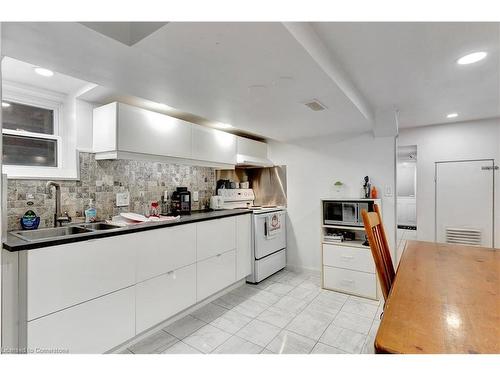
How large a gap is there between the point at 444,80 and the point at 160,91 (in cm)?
221

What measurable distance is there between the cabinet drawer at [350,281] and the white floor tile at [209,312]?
136 cm

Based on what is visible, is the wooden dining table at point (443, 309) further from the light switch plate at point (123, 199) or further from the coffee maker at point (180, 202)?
the light switch plate at point (123, 199)

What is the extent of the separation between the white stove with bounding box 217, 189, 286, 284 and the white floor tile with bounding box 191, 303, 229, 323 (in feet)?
2.45

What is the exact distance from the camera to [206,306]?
2562 mm

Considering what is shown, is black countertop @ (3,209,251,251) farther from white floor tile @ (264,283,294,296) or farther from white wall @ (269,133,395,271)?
white wall @ (269,133,395,271)

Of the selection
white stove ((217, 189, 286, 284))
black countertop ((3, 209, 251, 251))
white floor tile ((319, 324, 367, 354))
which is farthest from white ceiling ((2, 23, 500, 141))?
white floor tile ((319, 324, 367, 354))

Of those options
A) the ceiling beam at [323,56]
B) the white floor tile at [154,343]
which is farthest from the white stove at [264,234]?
the ceiling beam at [323,56]

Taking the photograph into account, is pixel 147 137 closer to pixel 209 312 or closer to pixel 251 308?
pixel 209 312

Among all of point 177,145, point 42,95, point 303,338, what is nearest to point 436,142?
point 303,338

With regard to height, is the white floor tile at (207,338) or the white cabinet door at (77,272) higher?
the white cabinet door at (77,272)

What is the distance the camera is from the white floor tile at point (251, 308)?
2402 millimetres

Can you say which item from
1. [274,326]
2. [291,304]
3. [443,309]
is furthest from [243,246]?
[443,309]

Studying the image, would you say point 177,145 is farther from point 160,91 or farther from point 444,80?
point 444,80

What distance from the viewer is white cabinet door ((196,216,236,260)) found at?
8.09ft
